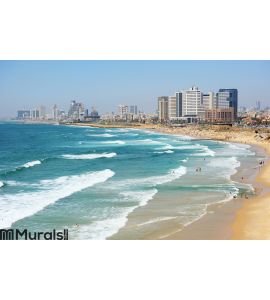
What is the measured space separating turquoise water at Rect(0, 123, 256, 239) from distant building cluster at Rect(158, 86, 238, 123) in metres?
1.89

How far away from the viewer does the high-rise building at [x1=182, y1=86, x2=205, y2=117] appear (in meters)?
12.3

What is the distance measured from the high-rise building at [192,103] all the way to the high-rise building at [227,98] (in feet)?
1.57

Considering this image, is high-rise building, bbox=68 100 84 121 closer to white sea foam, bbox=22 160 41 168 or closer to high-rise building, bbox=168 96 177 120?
high-rise building, bbox=168 96 177 120

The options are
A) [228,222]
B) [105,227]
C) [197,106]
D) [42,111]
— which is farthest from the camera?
[197,106]

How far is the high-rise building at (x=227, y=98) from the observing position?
39.8ft

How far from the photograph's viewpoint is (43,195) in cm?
1305

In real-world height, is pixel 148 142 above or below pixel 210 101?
below

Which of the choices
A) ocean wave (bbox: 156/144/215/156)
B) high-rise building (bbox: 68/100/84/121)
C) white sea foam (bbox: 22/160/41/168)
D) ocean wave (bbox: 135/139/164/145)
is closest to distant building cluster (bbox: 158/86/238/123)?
high-rise building (bbox: 68/100/84/121)

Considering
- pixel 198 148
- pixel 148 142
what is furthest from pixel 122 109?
pixel 148 142

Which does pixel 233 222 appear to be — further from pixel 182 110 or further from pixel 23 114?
pixel 23 114

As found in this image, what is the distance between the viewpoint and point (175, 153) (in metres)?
24.1

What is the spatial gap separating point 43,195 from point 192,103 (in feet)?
14.7
